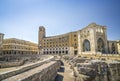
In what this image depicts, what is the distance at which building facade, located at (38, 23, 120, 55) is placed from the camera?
3603 centimetres

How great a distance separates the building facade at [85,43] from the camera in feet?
118

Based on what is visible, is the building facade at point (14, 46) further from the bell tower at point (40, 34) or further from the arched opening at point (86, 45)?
the arched opening at point (86, 45)

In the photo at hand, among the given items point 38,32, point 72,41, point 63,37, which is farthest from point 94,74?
point 38,32

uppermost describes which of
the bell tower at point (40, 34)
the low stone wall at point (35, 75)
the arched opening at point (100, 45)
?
the bell tower at point (40, 34)

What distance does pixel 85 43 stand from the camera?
39.7m

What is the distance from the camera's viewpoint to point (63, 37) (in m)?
53.5

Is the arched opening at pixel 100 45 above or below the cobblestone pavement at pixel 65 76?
above

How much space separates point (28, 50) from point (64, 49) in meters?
25.9

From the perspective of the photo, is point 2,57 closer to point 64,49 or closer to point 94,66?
point 64,49

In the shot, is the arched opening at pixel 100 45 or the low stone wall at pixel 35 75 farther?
the arched opening at pixel 100 45

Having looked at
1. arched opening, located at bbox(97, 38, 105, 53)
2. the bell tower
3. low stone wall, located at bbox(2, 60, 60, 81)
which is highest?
the bell tower

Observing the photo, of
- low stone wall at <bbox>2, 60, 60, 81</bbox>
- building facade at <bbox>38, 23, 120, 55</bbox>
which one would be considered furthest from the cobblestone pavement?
building facade at <bbox>38, 23, 120, 55</bbox>

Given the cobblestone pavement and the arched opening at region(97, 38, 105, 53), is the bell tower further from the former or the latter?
the cobblestone pavement

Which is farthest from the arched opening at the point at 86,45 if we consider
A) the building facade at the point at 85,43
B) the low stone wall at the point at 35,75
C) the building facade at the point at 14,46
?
the building facade at the point at 14,46
